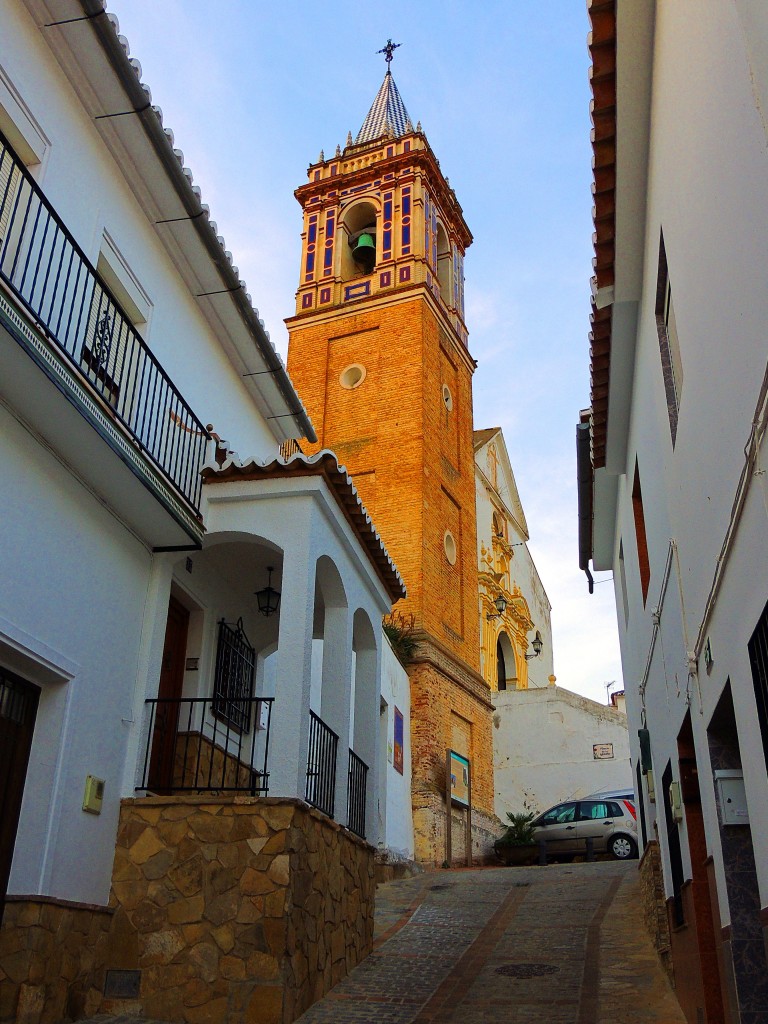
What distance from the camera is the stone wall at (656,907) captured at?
347 inches

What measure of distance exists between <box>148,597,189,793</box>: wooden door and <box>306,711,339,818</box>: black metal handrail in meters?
1.25

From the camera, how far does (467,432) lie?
25.8 meters

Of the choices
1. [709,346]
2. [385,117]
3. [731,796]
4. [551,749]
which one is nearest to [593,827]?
[551,749]

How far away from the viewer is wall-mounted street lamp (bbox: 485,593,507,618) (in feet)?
86.3

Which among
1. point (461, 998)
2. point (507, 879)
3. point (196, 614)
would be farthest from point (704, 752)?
point (507, 879)

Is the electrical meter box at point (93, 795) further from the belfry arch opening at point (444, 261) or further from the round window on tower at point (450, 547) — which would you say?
the belfry arch opening at point (444, 261)

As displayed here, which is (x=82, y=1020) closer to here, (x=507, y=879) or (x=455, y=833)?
(x=507, y=879)

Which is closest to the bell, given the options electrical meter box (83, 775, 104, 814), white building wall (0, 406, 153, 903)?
white building wall (0, 406, 153, 903)

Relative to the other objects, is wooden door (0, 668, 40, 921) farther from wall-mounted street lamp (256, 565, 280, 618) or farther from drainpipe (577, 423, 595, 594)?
drainpipe (577, 423, 595, 594)

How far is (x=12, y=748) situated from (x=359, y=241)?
21042 mm

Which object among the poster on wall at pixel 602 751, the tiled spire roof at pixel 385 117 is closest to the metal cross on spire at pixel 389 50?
the tiled spire roof at pixel 385 117

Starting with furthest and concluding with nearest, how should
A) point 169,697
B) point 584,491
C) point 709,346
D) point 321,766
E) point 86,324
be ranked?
point 584,491 < point 169,697 < point 321,766 < point 86,324 < point 709,346

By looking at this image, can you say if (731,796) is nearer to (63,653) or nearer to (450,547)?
(63,653)

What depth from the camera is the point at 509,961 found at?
951cm
